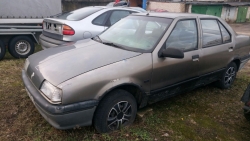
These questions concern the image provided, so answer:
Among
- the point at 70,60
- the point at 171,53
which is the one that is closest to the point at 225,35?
the point at 171,53

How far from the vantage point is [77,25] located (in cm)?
530

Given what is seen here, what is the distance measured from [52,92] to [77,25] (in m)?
3.11

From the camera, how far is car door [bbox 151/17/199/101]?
3275 mm

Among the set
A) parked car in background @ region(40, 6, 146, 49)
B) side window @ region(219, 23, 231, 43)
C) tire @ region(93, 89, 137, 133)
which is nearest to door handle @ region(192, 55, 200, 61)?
side window @ region(219, 23, 231, 43)

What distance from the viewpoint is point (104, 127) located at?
9.46 ft

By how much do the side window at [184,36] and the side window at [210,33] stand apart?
23 cm

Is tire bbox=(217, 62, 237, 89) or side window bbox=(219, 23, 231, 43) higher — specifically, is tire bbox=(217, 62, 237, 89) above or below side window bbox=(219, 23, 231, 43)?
below

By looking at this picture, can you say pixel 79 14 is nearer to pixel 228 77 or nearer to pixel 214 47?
pixel 214 47

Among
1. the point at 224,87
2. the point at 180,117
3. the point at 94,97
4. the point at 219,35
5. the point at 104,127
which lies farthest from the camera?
the point at 224,87

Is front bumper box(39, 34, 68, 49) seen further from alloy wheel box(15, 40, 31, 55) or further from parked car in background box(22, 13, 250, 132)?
parked car in background box(22, 13, 250, 132)

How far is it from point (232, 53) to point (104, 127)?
3.21 metres

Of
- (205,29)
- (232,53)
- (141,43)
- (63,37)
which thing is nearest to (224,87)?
(232,53)

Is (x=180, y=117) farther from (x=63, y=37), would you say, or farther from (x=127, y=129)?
(x=63, y=37)

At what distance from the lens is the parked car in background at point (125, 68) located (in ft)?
8.43
